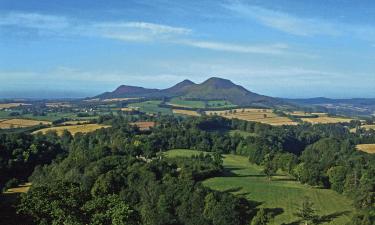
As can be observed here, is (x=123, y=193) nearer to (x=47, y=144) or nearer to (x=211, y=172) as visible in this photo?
(x=211, y=172)

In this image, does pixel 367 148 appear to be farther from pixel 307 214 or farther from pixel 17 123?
pixel 17 123

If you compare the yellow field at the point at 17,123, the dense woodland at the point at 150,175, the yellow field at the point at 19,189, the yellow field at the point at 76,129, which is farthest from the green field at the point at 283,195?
the yellow field at the point at 17,123

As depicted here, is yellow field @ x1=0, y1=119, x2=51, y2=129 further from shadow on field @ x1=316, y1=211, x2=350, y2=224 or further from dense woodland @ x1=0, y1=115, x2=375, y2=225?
shadow on field @ x1=316, y1=211, x2=350, y2=224

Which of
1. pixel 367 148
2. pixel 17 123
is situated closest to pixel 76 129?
pixel 17 123

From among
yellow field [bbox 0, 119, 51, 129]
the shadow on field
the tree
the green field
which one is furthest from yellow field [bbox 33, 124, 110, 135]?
the shadow on field

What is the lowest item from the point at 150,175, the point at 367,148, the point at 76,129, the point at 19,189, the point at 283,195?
the point at 19,189
